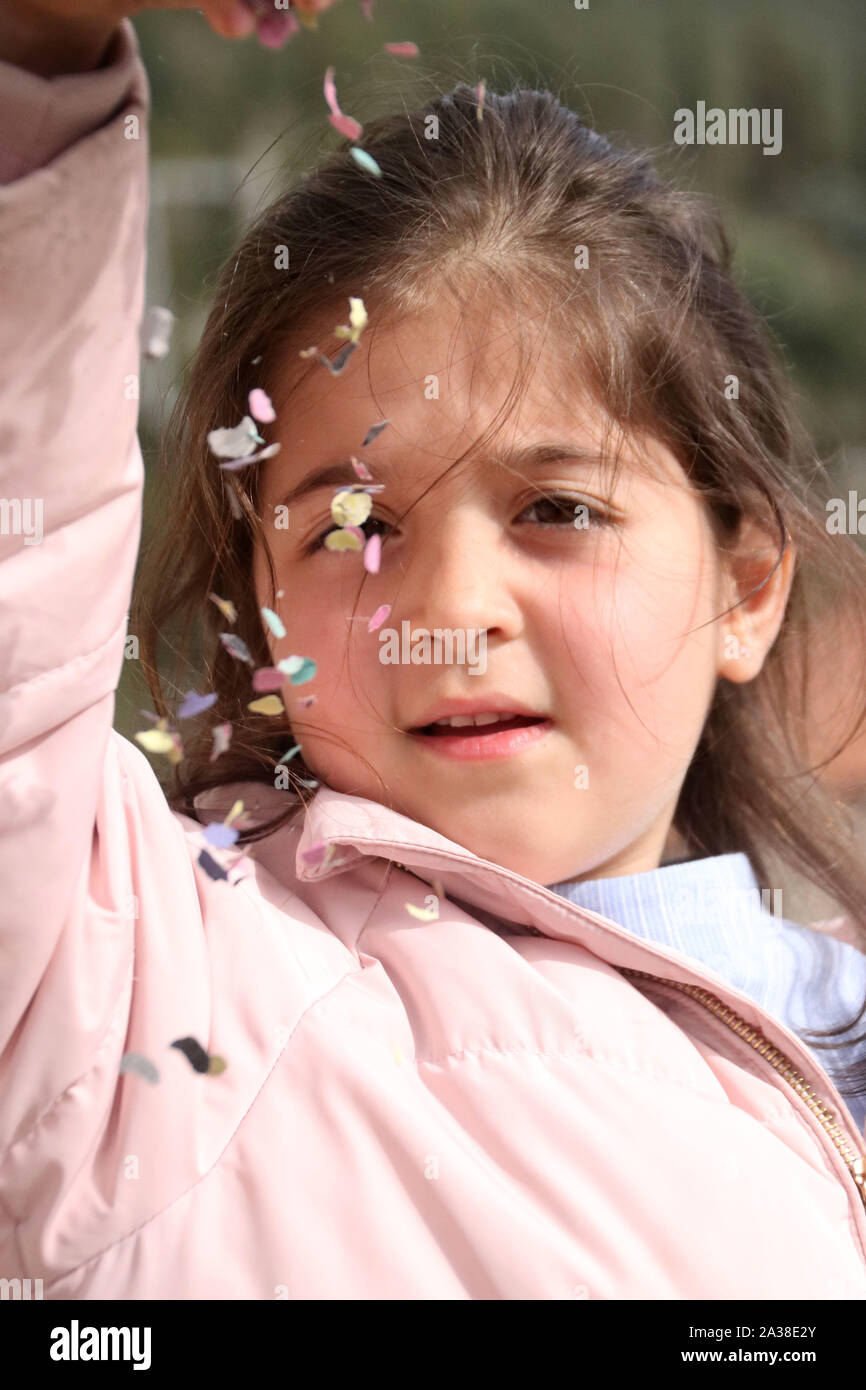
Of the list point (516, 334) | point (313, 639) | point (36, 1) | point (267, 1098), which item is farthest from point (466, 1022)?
point (36, 1)

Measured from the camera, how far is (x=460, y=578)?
842mm

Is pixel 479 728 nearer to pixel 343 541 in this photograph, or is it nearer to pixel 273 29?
pixel 343 541

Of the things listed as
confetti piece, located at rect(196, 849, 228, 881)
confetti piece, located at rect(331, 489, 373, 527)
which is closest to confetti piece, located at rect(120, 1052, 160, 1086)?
confetti piece, located at rect(196, 849, 228, 881)

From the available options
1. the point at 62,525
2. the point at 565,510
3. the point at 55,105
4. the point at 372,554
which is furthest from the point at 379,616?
the point at 55,105

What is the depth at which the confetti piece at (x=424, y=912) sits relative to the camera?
84cm

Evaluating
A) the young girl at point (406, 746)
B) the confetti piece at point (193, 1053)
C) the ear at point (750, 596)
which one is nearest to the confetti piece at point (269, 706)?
the young girl at point (406, 746)

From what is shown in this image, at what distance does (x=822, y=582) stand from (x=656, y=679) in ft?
1.06

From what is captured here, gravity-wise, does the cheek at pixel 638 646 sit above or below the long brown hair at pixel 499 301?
below

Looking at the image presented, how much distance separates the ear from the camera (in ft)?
3.35

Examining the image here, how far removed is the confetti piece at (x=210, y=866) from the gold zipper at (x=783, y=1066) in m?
0.27

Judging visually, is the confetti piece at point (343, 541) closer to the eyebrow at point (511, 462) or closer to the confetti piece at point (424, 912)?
the eyebrow at point (511, 462)

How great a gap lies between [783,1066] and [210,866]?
0.38 m

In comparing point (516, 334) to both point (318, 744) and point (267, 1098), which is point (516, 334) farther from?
point (267, 1098)

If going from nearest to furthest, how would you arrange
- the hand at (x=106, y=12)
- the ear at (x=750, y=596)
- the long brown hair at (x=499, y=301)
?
the hand at (x=106, y=12) → the long brown hair at (x=499, y=301) → the ear at (x=750, y=596)
